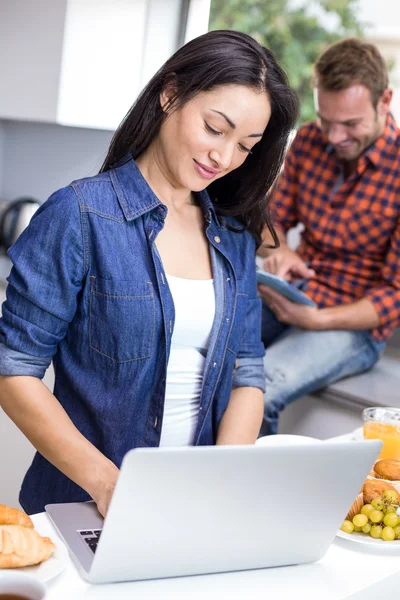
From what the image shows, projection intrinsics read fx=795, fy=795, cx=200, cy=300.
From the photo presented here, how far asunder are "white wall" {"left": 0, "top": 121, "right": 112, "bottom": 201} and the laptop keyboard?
2445mm

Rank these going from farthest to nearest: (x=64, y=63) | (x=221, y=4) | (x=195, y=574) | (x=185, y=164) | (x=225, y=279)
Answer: (x=221, y=4) → (x=64, y=63) → (x=225, y=279) → (x=185, y=164) → (x=195, y=574)

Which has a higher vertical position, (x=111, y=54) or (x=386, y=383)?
(x=111, y=54)

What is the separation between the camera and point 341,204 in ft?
8.18

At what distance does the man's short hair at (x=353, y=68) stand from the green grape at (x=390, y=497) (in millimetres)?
1481

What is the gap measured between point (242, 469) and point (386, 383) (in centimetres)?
168

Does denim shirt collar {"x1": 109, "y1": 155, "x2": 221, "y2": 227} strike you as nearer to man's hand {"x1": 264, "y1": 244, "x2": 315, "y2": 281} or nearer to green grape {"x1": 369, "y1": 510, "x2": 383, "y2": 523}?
green grape {"x1": 369, "y1": 510, "x2": 383, "y2": 523}

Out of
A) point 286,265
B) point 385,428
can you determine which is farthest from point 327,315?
point 385,428

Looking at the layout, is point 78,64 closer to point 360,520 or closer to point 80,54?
point 80,54

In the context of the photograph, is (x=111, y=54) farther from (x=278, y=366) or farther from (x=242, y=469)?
(x=242, y=469)

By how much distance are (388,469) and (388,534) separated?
A: 0.19 metres

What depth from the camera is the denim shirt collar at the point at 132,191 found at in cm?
126

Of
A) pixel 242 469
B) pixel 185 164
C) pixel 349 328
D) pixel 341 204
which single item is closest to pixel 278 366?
pixel 349 328

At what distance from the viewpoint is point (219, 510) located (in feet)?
2.77

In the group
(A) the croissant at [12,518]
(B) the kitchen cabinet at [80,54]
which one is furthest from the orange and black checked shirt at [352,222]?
(A) the croissant at [12,518]
